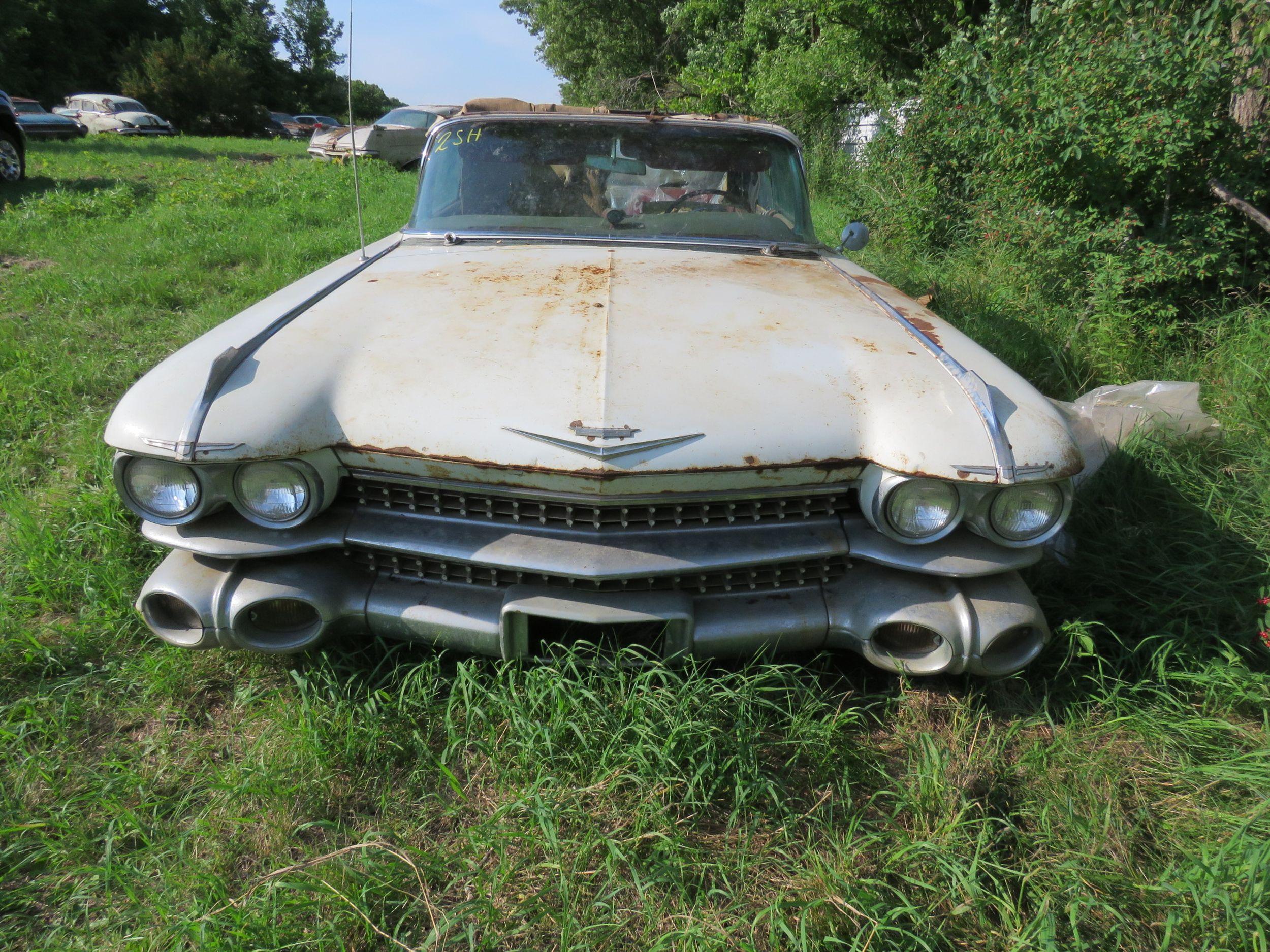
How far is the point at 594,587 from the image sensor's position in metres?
1.99

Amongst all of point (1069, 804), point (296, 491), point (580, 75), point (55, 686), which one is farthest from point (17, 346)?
point (580, 75)

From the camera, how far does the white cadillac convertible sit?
6.09ft

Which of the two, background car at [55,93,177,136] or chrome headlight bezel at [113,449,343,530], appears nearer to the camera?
chrome headlight bezel at [113,449,343,530]

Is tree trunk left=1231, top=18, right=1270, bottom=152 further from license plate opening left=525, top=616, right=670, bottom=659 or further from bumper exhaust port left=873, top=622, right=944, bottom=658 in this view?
license plate opening left=525, top=616, right=670, bottom=659

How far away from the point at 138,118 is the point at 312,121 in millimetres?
12256

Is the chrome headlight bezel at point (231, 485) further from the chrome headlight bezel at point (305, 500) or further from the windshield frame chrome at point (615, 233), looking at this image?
the windshield frame chrome at point (615, 233)

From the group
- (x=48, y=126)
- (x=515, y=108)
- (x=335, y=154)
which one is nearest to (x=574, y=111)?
(x=515, y=108)

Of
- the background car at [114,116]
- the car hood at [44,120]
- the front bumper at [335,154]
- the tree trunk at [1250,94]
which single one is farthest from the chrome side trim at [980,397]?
the background car at [114,116]

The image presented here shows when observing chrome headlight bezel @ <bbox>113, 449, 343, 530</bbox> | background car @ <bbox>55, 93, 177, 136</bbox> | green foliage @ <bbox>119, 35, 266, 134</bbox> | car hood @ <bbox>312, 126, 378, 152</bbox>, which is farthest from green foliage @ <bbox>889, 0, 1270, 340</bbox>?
green foliage @ <bbox>119, 35, 266, 134</bbox>

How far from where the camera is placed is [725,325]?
2246mm

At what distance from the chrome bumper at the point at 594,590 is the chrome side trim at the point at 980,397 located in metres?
0.25

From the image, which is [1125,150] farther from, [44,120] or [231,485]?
[44,120]

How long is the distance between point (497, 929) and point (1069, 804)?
1.31 m

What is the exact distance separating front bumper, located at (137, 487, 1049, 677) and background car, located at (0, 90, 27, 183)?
1099 centimetres
